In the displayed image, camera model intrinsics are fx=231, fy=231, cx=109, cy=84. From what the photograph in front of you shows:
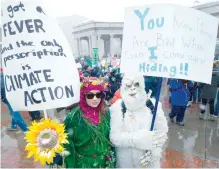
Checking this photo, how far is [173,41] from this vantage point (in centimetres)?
202

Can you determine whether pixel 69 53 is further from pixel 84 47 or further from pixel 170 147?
pixel 84 47

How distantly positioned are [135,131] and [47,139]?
884mm

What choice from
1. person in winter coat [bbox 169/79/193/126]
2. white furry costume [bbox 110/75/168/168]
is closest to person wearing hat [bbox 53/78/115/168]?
white furry costume [bbox 110/75/168/168]

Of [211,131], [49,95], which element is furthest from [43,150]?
[211,131]

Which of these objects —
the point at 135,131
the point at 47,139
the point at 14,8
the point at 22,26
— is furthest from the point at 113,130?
the point at 14,8

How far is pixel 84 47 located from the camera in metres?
49.8

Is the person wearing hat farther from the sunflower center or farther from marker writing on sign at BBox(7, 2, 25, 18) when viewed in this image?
marker writing on sign at BBox(7, 2, 25, 18)

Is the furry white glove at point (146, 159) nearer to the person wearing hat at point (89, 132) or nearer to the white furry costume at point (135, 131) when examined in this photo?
the white furry costume at point (135, 131)

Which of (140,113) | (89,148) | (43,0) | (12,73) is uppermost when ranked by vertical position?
(43,0)

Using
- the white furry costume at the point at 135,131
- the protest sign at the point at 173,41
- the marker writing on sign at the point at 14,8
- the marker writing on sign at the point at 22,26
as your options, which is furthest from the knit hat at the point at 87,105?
the marker writing on sign at the point at 14,8

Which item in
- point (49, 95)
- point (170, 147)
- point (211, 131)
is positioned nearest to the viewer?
point (49, 95)

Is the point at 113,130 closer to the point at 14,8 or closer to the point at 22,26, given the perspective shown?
the point at 22,26

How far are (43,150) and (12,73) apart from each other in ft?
2.36

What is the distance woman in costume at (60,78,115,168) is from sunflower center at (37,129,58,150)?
0.34 m
